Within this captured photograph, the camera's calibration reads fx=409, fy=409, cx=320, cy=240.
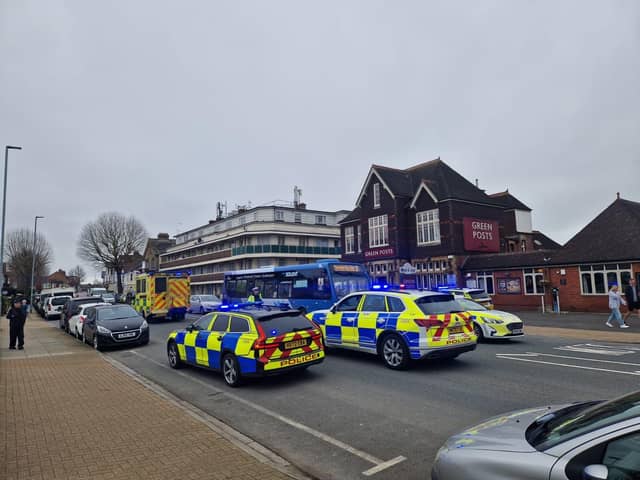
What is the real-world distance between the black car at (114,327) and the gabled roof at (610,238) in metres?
23.0

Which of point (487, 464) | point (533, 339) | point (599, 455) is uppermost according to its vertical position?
point (599, 455)

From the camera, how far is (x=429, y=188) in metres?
34.0

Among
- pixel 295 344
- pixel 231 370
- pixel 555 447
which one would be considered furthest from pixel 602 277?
pixel 555 447

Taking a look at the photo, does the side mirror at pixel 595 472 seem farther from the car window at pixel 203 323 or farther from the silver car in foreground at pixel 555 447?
the car window at pixel 203 323

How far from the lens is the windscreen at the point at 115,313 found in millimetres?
14242

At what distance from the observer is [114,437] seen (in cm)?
529

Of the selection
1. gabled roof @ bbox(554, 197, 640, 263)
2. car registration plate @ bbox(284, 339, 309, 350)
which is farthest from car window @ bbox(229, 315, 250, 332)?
gabled roof @ bbox(554, 197, 640, 263)

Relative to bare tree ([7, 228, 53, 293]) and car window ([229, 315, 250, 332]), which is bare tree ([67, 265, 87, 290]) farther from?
car window ([229, 315, 250, 332])

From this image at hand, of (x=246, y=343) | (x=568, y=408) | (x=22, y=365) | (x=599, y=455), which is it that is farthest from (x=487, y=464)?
(x=22, y=365)

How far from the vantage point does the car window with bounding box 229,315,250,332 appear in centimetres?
811

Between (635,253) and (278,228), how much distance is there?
38035 millimetres

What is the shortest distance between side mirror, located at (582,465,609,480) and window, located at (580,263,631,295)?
23.6m

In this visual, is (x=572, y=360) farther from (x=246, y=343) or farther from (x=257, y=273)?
(x=257, y=273)

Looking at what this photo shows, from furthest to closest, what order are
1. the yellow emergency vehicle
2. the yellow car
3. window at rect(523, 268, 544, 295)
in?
window at rect(523, 268, 544, 295) → the yellow emergency vehicle → the yellow car
